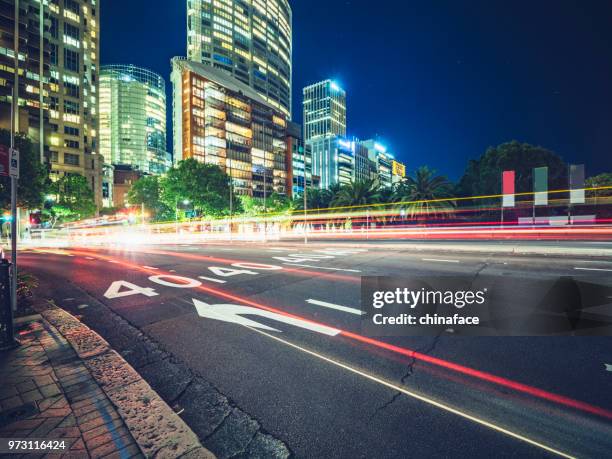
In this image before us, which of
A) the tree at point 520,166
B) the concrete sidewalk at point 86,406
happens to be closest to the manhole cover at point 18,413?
the concrete sidewalk at point 86,406

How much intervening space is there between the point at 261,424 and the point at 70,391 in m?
2.26

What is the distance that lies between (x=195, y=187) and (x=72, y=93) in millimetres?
60835

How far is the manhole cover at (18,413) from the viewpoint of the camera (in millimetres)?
2669

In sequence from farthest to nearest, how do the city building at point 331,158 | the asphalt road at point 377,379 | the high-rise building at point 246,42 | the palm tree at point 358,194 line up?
the city building at point 331,158 < the high-rise building at point 246,42 < the palm tree at point 358,194 < the asphalt road at point 377,379

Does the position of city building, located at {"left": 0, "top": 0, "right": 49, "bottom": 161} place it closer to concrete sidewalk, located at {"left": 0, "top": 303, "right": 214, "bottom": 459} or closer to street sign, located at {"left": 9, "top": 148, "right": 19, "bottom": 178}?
street sign, located at {"left": 9, "top": 148, "right": 19, "bottom": 178}

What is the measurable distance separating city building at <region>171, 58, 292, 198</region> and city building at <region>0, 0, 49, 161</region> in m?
33.8

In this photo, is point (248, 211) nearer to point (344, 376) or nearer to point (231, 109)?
point (231, 109)

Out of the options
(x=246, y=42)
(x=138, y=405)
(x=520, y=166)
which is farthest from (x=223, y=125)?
(x=138, y=405)

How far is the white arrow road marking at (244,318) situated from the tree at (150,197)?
66264 mm

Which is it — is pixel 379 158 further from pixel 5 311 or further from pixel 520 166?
pixel 5 311

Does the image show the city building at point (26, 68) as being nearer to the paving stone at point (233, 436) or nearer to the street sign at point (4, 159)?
the street sign at point (4, 159)

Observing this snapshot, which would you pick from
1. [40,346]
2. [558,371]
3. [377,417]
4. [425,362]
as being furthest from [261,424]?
[40,346]

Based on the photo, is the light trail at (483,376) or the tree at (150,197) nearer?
the light trail at (483,376)

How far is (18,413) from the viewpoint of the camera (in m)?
2.77
